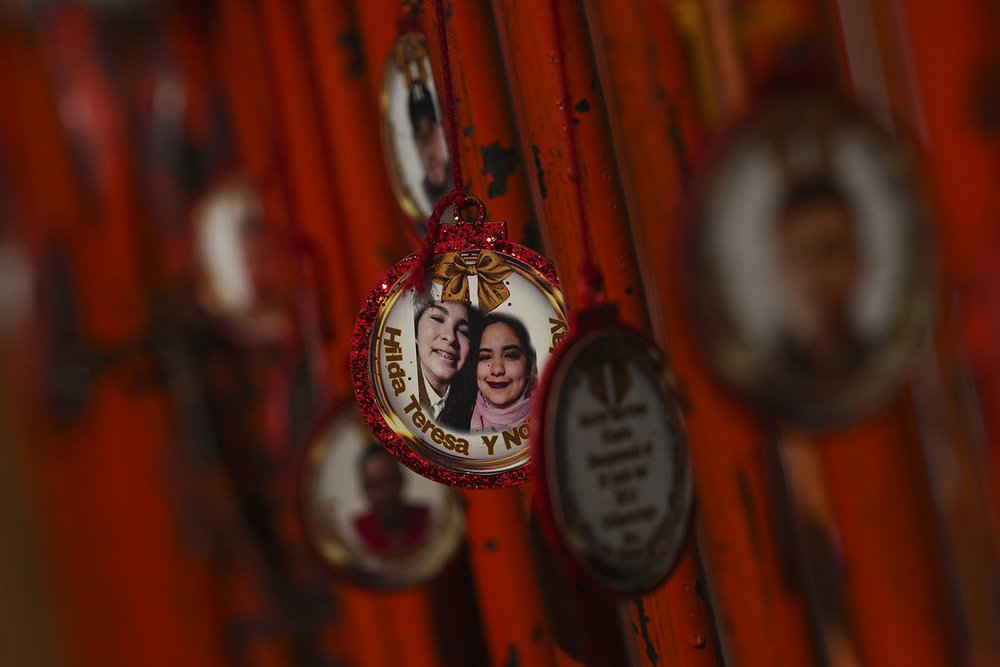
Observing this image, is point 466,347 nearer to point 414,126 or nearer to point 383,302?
point 383,302

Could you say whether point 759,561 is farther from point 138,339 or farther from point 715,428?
point 138,339

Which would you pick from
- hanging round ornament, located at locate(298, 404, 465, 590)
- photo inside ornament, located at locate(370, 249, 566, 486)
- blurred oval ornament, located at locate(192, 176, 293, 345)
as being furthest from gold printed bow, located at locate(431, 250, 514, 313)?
blurred oval ornament, located at locate(192, 176, 293, 345)

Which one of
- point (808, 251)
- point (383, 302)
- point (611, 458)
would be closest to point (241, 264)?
point (383, 302)

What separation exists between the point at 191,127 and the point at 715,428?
1730mm

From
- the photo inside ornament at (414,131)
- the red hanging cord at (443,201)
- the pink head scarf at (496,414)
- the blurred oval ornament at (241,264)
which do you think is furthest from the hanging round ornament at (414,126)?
the blurred oval ornament at (241,264)

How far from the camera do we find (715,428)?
690mm

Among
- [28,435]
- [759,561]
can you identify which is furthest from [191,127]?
[759,561]

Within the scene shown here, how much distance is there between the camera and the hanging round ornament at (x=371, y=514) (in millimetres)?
990

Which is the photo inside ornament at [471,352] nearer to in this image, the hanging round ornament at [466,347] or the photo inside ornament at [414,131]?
the hanging round ornament at [466,347]

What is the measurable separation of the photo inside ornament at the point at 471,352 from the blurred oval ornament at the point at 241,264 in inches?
35.4

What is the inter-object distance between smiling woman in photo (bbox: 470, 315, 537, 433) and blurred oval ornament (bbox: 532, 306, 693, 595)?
7 centimetres

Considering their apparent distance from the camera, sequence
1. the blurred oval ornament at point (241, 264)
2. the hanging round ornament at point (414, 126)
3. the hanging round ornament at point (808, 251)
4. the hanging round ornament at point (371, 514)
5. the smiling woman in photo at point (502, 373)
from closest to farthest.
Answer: the hanging round ornament at point (808, 251) < the smiling woman in photo at point (502, 373) < the hanging round ornament at point (414, 126) < the hanging round ornament at point (371, 514) < the blurred oval ornament at point (241, 264)

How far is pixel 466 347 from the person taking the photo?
25.2 inches

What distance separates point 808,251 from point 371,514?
63 cm
